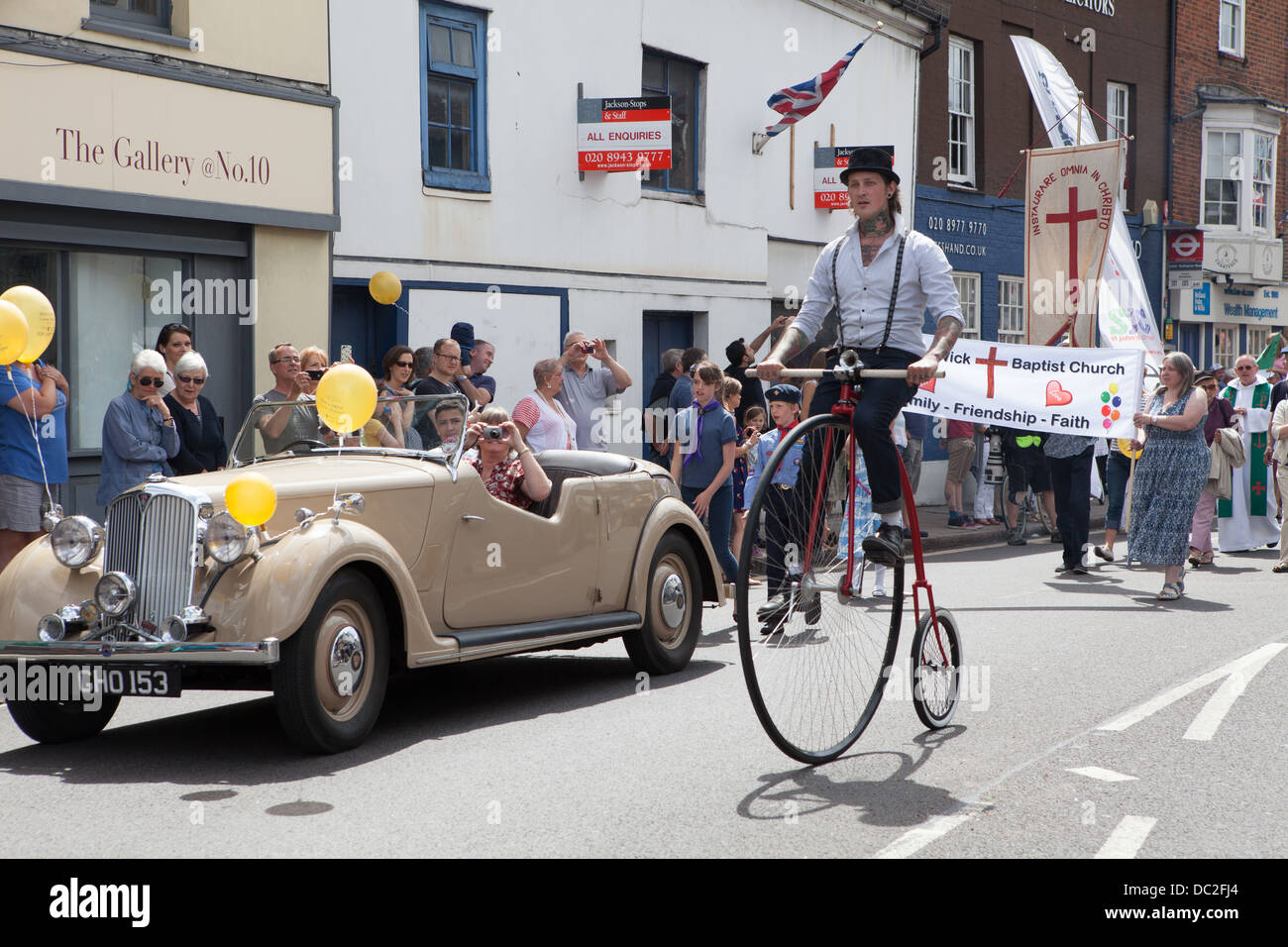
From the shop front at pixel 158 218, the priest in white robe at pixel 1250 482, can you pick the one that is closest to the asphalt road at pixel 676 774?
the shop front at pixel 158 218

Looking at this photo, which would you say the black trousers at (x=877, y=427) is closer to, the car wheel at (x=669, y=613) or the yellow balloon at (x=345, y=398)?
the yellow balloon at (x=345, y=398)

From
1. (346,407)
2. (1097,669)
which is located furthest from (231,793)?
(1097,669)

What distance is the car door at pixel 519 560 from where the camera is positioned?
740 cm

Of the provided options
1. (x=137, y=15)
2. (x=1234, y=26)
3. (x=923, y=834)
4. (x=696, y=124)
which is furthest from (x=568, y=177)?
(x=1234, y=26)

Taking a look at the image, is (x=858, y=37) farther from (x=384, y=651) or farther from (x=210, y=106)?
(x=384, y=651)

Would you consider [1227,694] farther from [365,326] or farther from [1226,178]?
[1226,178]

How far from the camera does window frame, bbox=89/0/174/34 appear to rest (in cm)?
1237

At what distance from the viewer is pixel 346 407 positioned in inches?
286

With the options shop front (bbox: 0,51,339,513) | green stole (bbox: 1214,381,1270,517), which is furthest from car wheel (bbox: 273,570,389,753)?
green stole (bbox: 1214,381,1270,517)

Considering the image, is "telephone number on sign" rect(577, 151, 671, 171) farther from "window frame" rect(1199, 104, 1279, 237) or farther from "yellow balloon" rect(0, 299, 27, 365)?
"window frame" rect(1199, 104, 1279, 237)

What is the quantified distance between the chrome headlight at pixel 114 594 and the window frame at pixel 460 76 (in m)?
9.74

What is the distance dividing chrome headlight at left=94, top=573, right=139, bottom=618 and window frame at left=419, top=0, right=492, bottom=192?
9739 millimetres

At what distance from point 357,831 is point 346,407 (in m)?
2.64

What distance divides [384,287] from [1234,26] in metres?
26.7
